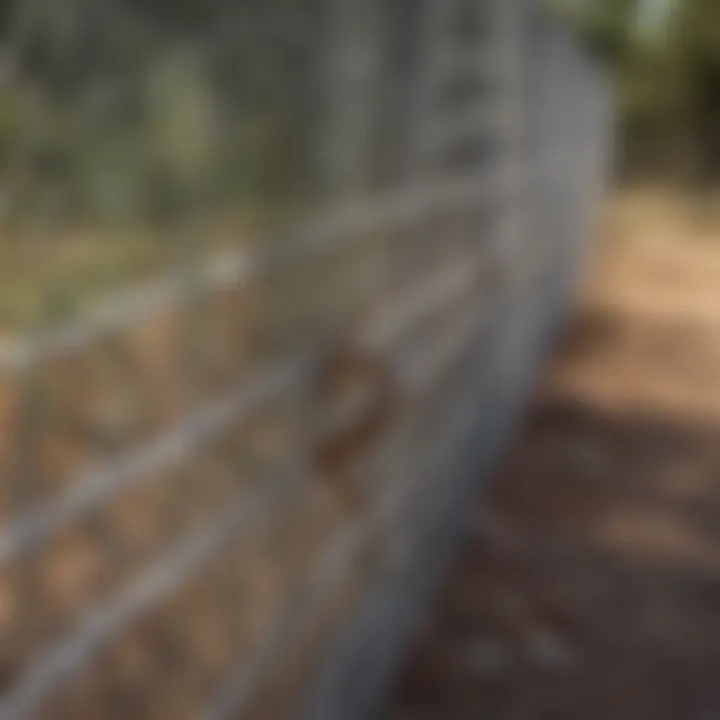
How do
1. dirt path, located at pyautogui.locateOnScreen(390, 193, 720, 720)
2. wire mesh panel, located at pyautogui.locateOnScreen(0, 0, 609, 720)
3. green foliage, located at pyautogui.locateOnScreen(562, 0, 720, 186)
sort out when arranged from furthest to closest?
green foliage, located at pyautogui.locateOnScreen(562, 0, 720, 186) < dirt path, located at pyautogui.locateOnScreen(390, 193, 720, 720) < wire mesh panel, located at pyautogui.locateOnScreen(0, 0, 609, 720)

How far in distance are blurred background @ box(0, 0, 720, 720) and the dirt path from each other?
→ 17 mm

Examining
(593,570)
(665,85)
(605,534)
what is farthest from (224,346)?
(665,85)

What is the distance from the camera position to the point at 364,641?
4.96 m

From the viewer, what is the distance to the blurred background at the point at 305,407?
2756mm

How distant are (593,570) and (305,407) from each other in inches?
108

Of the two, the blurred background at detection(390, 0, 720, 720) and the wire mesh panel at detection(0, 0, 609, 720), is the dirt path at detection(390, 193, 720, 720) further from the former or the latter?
the wire mesh panel at detection(0, 0, 609, 720)

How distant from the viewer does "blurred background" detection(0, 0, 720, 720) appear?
9.04 ft

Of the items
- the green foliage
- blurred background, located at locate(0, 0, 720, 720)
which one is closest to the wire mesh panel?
blurred background, located at locate(0, 0, 720, 720)

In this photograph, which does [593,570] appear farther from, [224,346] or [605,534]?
[224,346]

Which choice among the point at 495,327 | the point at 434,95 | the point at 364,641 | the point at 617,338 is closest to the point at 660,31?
the point at 617,338

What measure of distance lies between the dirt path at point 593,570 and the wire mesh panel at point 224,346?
0.26 meters

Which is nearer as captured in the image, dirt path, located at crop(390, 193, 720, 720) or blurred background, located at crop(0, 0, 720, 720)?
blurred background, located at crop(0, 0, 720, 720)

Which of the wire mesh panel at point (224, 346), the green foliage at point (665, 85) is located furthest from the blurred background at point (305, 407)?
the green foliage at point (665, 85)

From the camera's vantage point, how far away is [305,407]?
4.22 metres
